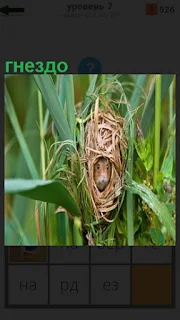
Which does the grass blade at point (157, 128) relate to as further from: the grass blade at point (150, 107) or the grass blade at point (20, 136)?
the grass blade at point (20, 136)

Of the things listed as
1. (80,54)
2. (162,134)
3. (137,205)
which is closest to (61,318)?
(137,205)

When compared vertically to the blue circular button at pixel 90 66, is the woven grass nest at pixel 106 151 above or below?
below

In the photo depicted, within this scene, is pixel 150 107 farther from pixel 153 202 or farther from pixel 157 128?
pixel 153 202

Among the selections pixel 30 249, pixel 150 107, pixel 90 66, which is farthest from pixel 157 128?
pixel 30 249

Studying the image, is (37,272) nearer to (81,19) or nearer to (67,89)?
(67,89)

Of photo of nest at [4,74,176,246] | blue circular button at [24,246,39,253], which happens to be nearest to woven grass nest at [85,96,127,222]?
photo of nest at [4,74,176,246]

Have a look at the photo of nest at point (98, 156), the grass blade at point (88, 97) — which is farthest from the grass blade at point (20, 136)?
the grass blade at point (88, 97)
